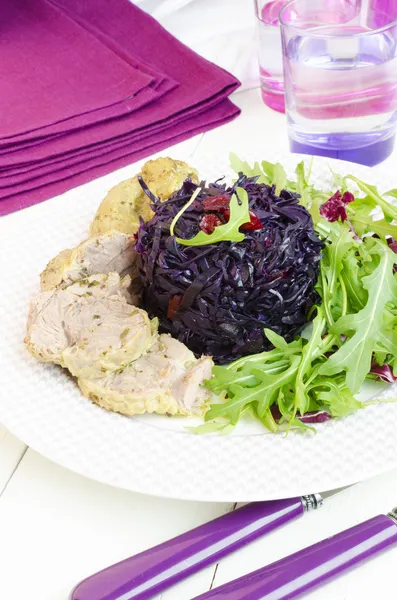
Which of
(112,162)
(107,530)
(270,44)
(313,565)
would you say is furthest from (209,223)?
(270,44)

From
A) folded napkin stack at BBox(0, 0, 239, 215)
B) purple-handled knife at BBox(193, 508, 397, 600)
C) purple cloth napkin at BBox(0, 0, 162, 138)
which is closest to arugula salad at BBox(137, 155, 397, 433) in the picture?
purple-handled knife at BBox(193, 508, 397, 600)

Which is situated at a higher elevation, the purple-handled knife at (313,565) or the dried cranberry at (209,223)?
the dried cranberry at (209,223)

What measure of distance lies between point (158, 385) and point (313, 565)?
0.74 metres

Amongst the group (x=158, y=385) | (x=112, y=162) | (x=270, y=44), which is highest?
(x=270, y=44)

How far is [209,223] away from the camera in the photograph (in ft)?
8.98

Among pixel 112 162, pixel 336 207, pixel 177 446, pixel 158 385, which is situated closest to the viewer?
pixel 177 446

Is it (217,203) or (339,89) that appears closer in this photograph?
(217,203)

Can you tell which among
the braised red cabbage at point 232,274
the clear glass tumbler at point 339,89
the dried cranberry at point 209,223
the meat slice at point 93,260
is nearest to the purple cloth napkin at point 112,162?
the clear glass tumbler at point 339,89

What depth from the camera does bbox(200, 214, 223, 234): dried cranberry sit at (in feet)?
8.96

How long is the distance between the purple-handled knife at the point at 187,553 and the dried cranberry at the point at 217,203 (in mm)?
1002

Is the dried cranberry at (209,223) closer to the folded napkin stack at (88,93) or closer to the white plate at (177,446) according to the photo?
the white plate at (177,446)

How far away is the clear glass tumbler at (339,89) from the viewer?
3.65m

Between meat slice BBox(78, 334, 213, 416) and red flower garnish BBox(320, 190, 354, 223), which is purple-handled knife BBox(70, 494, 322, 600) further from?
red flower garnish BBox(320, 190, 354, 223)

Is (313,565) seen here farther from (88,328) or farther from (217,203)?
(217,203)
